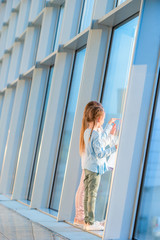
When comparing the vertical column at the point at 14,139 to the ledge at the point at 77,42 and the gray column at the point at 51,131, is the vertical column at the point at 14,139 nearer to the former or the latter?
the gray column at the point at 51,131

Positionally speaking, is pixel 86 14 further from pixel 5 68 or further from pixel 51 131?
pixel 5 68

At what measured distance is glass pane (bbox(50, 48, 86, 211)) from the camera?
6852 millimetres

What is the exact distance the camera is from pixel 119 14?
17.1ft

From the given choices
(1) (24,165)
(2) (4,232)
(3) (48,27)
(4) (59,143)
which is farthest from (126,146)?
(3) (48,27)

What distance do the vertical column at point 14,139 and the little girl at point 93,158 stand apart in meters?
5.22

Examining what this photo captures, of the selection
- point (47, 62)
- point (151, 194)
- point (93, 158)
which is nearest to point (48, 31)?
point (47, 62)

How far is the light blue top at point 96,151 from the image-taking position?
4.59m

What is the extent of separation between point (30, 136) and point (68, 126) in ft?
5.93

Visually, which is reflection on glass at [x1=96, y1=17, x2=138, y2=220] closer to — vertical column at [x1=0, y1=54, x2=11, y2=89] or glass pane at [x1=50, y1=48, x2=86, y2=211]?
glass pane at [x1=50, y1=48, x2=86, y2=211]

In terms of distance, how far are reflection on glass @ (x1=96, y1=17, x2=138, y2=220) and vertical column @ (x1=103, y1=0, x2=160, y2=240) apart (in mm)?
946

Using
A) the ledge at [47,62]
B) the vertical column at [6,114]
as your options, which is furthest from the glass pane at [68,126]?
the vertical column at [6,114]

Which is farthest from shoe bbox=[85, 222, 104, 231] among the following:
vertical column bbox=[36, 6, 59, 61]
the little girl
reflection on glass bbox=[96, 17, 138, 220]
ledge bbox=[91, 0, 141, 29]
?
vertical column bbox=[36, 6, 59, 61]

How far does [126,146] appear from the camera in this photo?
4051 millimetres

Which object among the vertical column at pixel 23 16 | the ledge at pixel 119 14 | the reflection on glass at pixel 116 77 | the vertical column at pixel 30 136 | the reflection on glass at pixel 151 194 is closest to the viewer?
the reflection on glass at pixel 151 194
